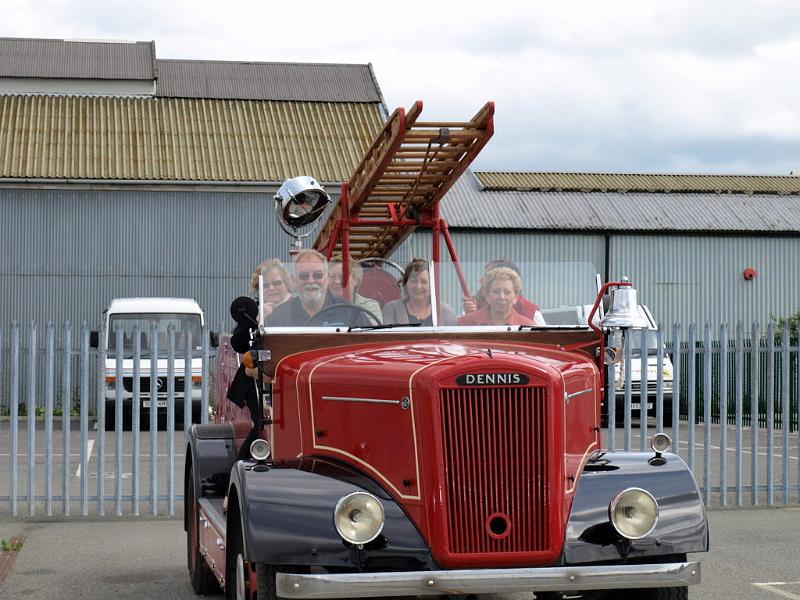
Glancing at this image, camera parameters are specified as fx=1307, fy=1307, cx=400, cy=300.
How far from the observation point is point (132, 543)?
10.3 m

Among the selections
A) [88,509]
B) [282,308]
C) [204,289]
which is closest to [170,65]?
[204,289]

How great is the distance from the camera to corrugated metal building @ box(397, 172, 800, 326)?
105 ft

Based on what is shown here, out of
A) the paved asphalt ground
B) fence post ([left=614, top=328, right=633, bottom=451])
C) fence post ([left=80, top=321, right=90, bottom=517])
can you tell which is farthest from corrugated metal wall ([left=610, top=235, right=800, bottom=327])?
fence post ([left=80, top=321, right=90, bottom=517])

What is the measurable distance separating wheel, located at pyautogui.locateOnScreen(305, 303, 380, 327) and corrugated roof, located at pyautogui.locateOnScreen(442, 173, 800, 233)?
24333 millimetres

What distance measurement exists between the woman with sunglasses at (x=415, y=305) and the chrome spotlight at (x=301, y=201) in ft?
6.74

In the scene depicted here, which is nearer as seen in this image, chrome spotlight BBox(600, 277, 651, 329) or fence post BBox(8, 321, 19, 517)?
chrome spotlight BBox(600, 277, 651, 329)

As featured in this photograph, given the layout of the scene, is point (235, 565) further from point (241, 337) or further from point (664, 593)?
point (664, 593)

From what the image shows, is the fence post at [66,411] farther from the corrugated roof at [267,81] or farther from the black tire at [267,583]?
the corrugated roof at [267,81]

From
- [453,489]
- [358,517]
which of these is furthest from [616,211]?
[358,517]

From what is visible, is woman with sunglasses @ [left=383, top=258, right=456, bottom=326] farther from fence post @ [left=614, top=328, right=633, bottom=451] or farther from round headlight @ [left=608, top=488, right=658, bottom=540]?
fence post @ [left=614, top=328, right=633, bottom=451]

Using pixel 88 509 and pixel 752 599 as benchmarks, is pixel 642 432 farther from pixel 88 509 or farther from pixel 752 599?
pixel 88 509

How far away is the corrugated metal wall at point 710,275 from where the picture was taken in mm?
32125

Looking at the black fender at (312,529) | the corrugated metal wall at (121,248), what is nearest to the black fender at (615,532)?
the black fender at (312,529)

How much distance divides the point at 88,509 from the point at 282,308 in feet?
17.4
